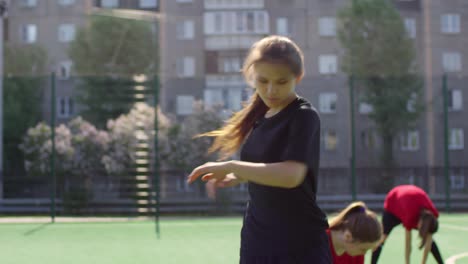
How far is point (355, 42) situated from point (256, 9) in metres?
5.94

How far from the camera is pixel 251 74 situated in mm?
2377

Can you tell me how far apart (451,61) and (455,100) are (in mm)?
21232

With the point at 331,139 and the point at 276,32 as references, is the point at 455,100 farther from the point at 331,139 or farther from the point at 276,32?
the point at 276,32

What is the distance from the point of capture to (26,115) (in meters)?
32.2

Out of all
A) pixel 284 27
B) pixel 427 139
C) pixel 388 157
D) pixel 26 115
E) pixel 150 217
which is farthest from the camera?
pixel 284 27

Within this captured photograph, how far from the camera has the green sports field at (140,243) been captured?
7402 mm

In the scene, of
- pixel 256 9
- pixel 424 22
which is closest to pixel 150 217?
pixel 256 9

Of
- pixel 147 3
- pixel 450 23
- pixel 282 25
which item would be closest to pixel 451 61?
pixel 450 23

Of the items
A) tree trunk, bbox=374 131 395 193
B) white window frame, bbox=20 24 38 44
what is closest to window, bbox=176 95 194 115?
tree trunk, bbox=374 131 395 193

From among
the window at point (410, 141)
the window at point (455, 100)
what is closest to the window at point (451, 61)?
the window at point (410, 141)

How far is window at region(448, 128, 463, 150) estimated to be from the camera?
1473 centimetres

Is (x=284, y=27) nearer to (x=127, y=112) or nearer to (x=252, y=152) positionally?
(x=127, y=112)

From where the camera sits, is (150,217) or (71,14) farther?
(71,14)

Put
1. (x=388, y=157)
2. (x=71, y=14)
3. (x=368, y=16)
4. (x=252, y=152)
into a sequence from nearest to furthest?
(x=252, y=152)
(x=388, y=157)
(x=368, y=16)
(x=71, y=14)
